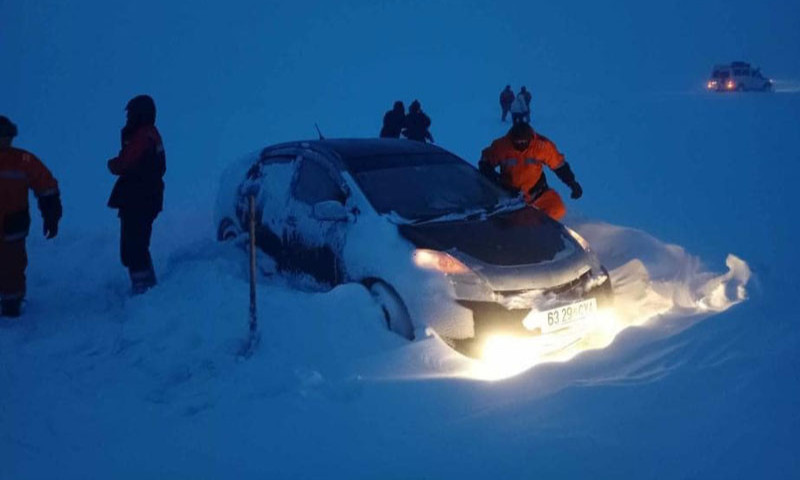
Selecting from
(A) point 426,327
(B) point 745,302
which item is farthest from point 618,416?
(B) point 745,302

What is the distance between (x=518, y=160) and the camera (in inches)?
284

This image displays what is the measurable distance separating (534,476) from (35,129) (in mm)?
20548

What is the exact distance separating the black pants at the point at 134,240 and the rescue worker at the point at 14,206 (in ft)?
1.85

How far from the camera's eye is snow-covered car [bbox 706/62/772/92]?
149 ft

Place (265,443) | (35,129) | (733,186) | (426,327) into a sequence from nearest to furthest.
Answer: (265,443) → (426,327) → (733,186) → (35,129)

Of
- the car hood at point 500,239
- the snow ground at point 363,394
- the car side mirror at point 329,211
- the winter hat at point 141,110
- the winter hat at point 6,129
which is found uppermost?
the winter hat at point 141,110

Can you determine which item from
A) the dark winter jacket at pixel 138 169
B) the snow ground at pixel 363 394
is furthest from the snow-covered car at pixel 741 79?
the dark winter jacket at pixel 138 169

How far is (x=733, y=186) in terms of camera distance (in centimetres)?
1141

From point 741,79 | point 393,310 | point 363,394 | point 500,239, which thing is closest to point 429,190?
point 500,239

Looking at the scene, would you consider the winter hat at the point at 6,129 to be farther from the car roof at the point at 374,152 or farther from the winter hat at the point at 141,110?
the car roof at the point at 374,152

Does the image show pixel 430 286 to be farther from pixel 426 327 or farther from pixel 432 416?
pixel 432 416

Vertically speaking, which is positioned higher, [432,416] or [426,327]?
[426,327]

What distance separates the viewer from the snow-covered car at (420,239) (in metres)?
4.88

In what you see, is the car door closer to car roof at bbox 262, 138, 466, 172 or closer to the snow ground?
car roof at bbox 262, 138, 466, 172
